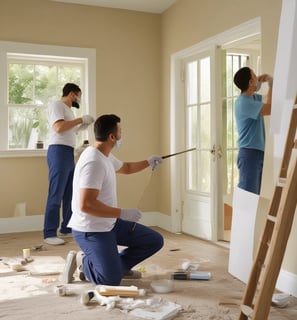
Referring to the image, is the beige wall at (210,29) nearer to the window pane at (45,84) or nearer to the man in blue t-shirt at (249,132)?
the man in blue t-shirt at (249,132)

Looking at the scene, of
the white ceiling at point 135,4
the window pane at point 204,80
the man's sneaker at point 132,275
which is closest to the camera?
the man's sneaker at point 132,275

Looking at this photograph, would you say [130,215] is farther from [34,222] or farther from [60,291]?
[34,222]

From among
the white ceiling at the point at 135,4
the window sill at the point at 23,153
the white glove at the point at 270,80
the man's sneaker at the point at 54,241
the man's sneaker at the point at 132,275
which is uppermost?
the white ceiling at the point at 135,4

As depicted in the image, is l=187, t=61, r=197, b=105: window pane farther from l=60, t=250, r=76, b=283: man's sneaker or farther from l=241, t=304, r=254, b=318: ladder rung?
l=241, t=304, r=254, b=318: ladder rung

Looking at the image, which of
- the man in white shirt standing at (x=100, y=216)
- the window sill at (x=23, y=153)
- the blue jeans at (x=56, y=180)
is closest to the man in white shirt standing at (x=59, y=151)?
the blue jeans at (x=56, y=180)

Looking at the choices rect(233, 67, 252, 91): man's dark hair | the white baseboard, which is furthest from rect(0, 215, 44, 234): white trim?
rect(233, 67, 252, 91): man's dark hair

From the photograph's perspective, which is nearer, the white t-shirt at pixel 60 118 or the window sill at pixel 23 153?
the white t-shirt at pixel 60 118

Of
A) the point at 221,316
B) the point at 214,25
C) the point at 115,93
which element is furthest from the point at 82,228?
the point at 115,93

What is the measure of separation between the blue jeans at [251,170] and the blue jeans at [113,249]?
84 centimetres

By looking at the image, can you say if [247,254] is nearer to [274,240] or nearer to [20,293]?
[274,240]

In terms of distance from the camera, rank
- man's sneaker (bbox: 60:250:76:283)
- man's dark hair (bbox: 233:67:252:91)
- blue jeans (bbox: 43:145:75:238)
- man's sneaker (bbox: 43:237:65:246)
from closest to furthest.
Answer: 1. man's sneaker (bbox: 60:250:76:283)
2. man's dark hair (bbox: 233:67:252:91)
3. man's sneaker (bbox: 43:237:65:246)
4. blue jeans (bbox: 43:145:75:238)

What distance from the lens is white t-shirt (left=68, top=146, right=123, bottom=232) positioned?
3033 millimetres

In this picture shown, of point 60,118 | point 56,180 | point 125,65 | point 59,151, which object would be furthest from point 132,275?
point 125,65

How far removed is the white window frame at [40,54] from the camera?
17.1ft
